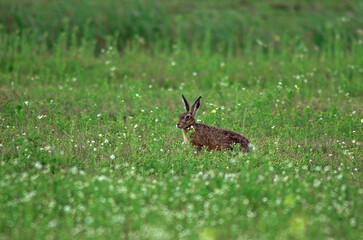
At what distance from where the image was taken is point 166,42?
15961 millimetres

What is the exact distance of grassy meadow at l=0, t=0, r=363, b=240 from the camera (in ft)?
19.9

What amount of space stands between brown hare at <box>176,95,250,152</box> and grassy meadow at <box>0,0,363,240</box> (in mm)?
255

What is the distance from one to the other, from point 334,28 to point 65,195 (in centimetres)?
1299

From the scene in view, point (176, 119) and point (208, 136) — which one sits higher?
point (208, 136)

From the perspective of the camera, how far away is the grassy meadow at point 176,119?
6.06 m

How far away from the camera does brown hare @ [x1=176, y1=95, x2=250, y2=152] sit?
899cm

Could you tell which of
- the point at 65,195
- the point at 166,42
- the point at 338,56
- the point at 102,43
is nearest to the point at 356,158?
the point at 65,195

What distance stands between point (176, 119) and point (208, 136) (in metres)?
1.49

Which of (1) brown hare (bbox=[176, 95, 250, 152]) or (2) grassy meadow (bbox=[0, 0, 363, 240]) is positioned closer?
(2) grassy meadow (bbox=[0, 0, 363, 240])

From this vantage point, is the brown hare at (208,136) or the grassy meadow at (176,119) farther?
the brown hare at (208,136)

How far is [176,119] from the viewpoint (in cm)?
1066

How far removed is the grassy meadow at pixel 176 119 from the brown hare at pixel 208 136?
0.25 m

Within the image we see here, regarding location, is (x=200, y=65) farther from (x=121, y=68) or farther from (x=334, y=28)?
(x=334, y=28)

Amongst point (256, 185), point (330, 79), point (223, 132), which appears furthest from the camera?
point (330, 79)
